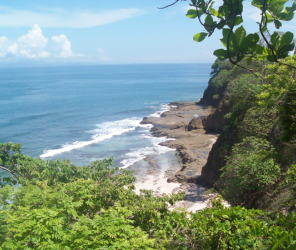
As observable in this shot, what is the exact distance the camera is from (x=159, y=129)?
42.4m

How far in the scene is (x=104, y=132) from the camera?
43906 mm

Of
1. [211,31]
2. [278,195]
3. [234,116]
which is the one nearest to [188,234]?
[211,31]

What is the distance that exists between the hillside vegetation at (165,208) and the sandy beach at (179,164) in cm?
377

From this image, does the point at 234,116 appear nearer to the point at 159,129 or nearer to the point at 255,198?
the point at 255,198

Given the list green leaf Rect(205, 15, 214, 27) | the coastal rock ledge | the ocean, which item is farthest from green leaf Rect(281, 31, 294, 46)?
the ocean

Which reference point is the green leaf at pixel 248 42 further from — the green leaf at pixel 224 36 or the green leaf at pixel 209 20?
the green leaf at pixel 209 20

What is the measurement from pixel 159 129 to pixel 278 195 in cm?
3239

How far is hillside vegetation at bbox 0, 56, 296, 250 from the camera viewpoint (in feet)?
17.5

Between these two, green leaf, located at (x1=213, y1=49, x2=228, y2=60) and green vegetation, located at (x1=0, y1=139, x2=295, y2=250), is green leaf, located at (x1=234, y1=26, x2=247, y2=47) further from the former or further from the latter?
green vegetation, located at (x1=0, y1=139, x2=295, y2=250)

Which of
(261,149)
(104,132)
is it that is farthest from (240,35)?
(104,132)

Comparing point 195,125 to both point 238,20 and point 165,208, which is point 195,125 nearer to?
point 165,208

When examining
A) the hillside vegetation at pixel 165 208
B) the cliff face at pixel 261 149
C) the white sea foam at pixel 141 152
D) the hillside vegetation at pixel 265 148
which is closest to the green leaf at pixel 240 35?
the hillside vegetation at pixel 165 208

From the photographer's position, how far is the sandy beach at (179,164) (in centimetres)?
2150

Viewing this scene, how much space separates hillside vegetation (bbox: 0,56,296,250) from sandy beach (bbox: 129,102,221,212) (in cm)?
377
